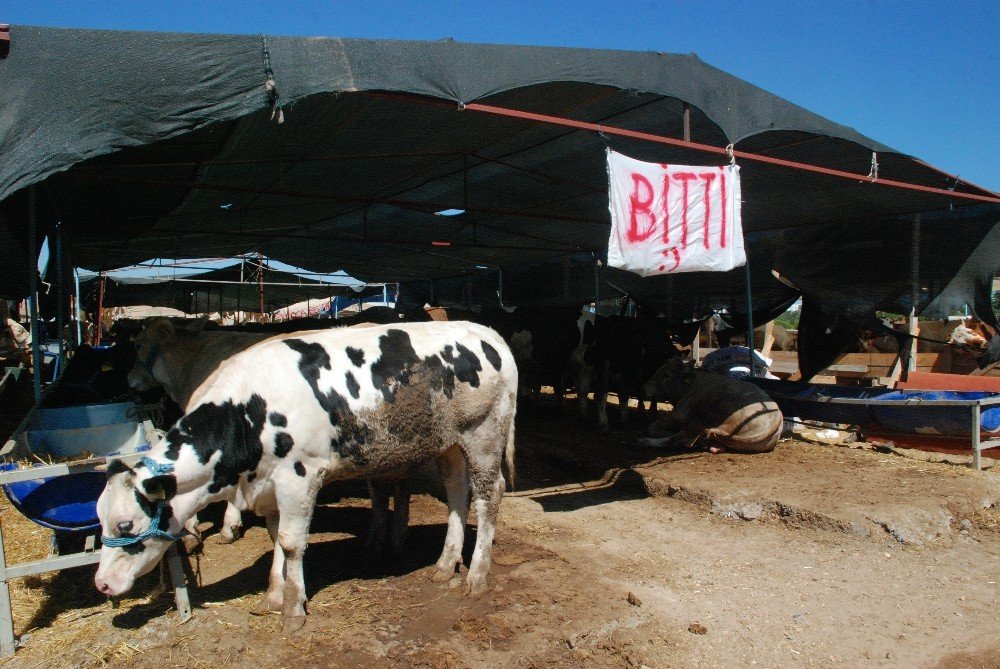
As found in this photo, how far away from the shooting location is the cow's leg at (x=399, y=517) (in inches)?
210

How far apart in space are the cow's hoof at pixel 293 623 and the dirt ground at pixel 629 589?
6cm

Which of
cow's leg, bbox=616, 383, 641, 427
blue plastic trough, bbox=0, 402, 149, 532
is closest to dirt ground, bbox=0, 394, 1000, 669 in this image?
blue plastic trough, bbox=0, 402, 149, 532

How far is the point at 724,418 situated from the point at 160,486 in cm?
702

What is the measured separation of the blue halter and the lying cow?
681 centimetres

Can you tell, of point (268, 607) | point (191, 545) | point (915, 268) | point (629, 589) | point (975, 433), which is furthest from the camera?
point (915, 268)

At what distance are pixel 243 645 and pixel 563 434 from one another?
7.08 m

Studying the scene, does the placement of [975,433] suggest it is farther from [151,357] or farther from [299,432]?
[151,357]

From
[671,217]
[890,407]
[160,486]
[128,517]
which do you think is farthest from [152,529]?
[890,407]

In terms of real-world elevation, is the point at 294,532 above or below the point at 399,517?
above

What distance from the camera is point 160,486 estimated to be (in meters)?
3.71

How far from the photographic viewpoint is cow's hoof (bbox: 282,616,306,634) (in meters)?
4.04

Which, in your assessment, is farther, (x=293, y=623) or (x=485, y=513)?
(x=485, y=513)

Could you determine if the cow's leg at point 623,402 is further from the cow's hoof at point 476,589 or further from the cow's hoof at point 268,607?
the cow's hoof at point 268,607

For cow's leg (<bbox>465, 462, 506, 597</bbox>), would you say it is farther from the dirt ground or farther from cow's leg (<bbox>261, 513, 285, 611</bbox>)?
cow's leg (<bbox>261, 513, 285, 611</bbox>)
